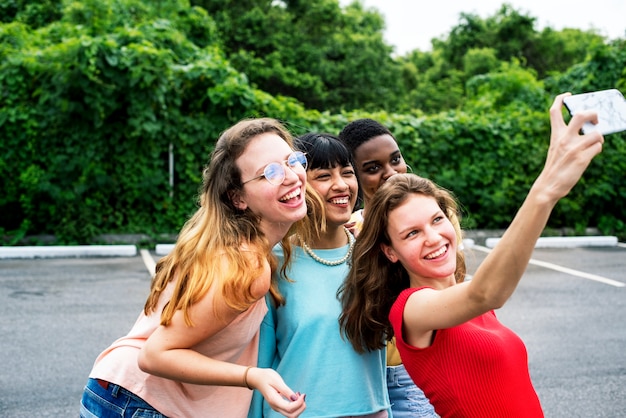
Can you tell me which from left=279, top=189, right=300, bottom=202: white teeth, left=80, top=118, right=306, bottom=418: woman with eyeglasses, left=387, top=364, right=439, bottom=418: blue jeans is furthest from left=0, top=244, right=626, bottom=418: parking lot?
left=387, top=364, right=439, bottom=418: blue jeans

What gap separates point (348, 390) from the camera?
2080 mm

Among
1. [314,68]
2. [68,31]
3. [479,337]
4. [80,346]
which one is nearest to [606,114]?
[479,337]

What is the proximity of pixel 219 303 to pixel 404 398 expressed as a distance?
1052 mm

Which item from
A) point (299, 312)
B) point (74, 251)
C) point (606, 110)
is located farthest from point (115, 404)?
point (74, 251)

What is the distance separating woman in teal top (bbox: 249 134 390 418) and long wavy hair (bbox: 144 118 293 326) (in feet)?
0.22

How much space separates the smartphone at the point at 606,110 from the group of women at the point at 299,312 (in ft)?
1.35

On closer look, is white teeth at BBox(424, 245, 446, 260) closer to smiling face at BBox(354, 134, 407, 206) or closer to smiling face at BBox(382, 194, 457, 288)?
smiling face at BBox(382, 194, 457, 288)

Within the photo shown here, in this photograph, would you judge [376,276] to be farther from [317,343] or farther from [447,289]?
[447,289]

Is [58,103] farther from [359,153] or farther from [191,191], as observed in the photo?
[359,153]

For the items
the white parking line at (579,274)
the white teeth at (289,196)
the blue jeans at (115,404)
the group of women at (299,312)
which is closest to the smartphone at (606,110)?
the group of women at (299,312)

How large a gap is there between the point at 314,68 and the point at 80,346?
1960 centimetres

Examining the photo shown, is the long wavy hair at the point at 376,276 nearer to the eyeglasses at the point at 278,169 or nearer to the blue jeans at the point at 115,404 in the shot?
the eyeglasses at the point at 278,169

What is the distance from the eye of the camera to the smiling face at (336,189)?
2348 millimetres

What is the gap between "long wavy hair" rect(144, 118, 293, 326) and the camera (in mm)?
1805
